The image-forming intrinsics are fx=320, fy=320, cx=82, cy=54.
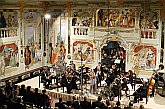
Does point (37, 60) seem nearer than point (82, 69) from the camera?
No

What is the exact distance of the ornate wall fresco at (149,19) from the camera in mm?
19641

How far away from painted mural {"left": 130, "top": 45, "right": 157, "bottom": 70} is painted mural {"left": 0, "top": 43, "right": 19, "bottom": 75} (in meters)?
7.49

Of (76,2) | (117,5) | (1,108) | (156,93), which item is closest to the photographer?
(1,108)

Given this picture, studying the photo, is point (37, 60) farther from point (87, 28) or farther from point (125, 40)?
point (125, 40)

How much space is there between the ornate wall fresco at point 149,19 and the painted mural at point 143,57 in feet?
4.23

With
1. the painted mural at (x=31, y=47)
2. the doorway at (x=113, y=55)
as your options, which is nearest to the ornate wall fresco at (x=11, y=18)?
the painted mural at (x=31, y=47)

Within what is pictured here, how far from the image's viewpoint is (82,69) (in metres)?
19.0

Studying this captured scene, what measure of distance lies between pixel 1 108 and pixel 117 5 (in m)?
10.3

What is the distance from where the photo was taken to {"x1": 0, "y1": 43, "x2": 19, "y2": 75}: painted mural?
19547mm

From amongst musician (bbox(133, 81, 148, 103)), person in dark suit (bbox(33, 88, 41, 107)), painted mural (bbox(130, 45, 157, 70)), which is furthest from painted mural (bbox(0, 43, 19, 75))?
musician (bbox(133, 81, 148, 103))

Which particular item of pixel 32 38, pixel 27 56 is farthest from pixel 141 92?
pixel 32 38

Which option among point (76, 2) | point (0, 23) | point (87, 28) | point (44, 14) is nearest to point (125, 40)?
point (87, 28)

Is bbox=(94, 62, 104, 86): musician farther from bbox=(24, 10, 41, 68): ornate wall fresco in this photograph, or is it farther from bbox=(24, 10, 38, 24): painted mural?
bbox=(24, 10, 38, 24): painted mural

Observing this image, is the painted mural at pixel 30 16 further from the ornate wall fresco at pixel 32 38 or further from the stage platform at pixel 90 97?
the stage platform at pixel 90 97
